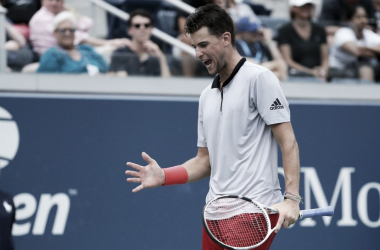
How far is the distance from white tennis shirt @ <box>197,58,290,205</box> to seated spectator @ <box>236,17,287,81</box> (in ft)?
8.88

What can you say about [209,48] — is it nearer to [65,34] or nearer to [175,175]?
[175,175]

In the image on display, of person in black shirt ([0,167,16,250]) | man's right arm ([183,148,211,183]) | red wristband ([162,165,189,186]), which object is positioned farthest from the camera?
person in black shirt ([0,167,16,250])

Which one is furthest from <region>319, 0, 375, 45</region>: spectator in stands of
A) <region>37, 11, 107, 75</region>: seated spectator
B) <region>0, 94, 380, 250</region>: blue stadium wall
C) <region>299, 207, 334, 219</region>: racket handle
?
<region>299, 207, 334, 219</region>: racket handle

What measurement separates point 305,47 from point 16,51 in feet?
8.89

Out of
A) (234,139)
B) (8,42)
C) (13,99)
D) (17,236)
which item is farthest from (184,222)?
→ (234,139)

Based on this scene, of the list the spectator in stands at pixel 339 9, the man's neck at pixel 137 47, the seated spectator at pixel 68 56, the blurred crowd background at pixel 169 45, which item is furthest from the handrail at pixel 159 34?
the spectator in stands at pixel 339 9

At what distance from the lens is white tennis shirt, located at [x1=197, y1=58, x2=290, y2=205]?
9.36 feet

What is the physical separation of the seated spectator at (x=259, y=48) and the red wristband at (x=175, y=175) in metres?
2.61

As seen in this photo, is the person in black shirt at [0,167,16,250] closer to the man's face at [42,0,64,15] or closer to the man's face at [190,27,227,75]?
the man's face at [42,0,64,15]

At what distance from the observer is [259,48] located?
573 centimetres

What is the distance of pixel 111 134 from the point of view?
5188mm

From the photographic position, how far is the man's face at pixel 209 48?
113 inches

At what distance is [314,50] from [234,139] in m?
3.20

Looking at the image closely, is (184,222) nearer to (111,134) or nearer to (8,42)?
(111,134)
